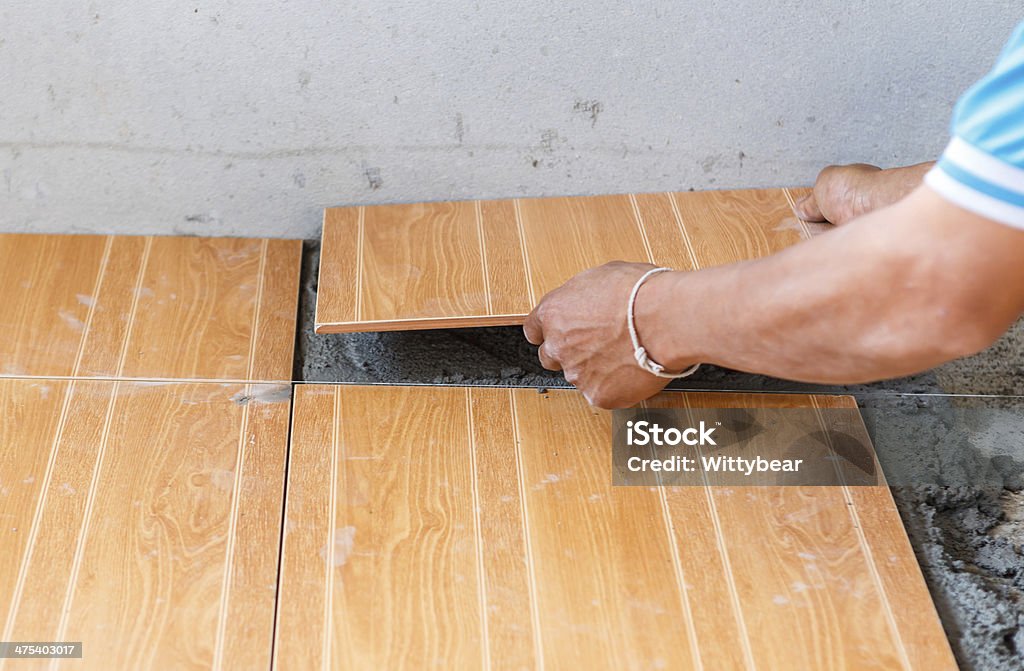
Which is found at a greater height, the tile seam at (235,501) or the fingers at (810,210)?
the fingers at (810,210)

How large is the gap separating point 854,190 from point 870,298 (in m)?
1.24

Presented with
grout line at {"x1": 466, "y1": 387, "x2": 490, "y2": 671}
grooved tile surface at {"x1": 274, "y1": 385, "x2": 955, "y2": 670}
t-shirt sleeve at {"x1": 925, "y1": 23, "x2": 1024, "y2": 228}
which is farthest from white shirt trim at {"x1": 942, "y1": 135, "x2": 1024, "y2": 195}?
grout line at {"x1": 466, "y1": 387, "x2": 490, "y2": 671}

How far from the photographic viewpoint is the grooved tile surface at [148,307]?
81.9 inches

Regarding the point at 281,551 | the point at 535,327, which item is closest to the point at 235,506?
the point at 281,551

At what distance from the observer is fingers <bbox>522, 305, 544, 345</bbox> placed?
5.99ft

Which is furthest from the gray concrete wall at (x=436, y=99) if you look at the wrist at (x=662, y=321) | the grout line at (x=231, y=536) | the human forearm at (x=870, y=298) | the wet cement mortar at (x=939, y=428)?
the human forearm at (x=870, y=298)

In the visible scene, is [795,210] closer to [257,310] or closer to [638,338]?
[638,338]

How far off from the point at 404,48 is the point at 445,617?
4.32 feet

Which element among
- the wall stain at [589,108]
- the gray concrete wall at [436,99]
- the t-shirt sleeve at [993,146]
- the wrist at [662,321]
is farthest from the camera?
the wall stain at [589,108]

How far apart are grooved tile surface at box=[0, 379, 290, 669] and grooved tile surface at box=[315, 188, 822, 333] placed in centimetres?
33

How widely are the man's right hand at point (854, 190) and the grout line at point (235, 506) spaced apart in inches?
54.8

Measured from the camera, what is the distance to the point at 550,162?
7.78 feet

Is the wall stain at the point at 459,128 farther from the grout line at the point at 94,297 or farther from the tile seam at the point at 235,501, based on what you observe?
the grout line at the point at 94,297

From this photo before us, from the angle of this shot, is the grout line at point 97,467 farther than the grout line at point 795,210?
No
